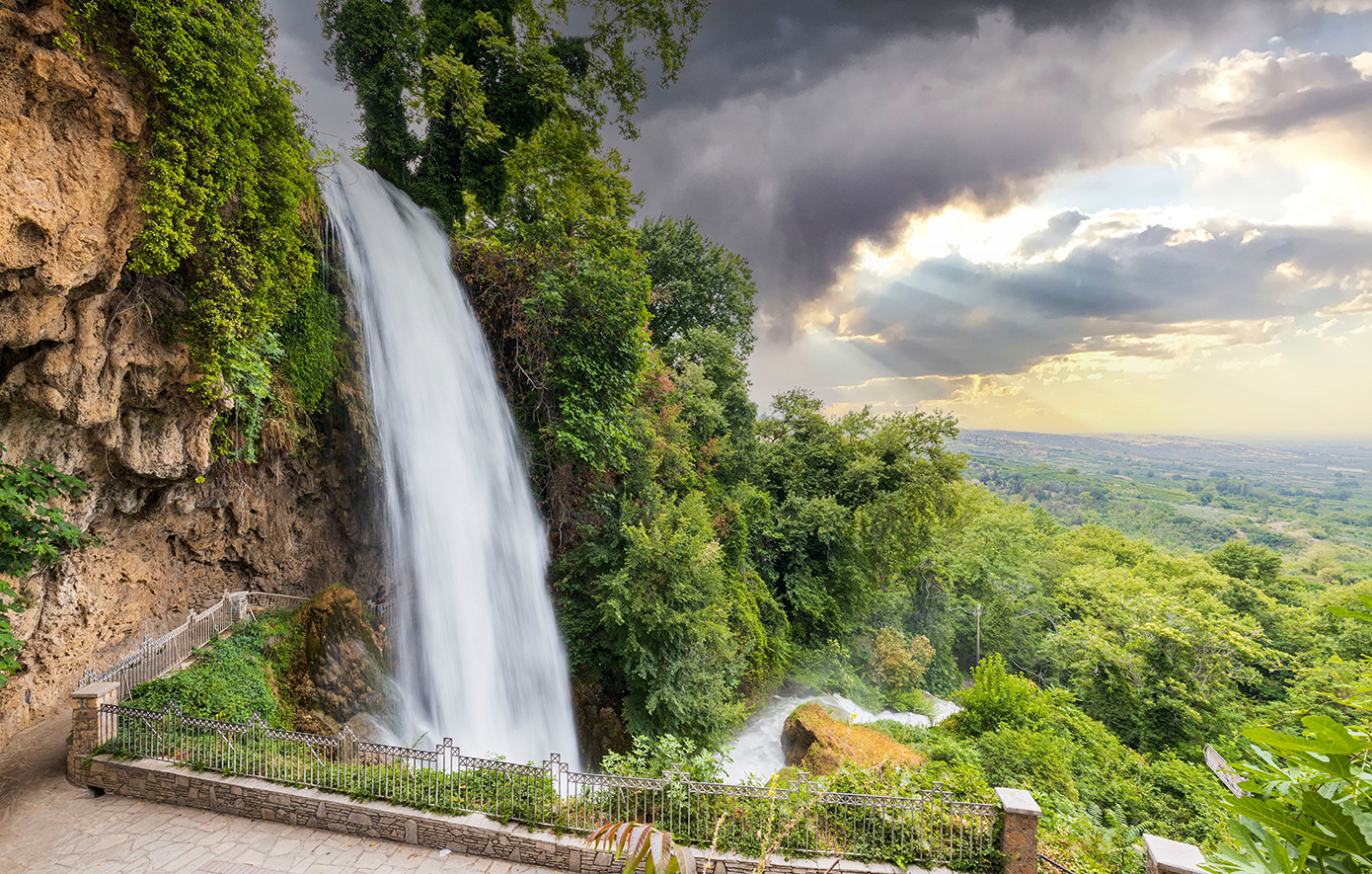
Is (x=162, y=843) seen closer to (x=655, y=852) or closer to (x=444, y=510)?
(x=444, y=510)

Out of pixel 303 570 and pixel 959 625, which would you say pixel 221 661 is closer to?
pixel 303 570

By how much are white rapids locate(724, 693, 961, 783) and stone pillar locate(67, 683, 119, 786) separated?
10.4 metres

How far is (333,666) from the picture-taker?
32.3ft

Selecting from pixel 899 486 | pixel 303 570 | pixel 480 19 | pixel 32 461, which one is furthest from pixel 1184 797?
pixel 480 19

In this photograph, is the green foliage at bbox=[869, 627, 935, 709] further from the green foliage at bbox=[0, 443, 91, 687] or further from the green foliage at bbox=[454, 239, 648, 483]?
the green foliage at bbox=[0, 443, 91, 687]

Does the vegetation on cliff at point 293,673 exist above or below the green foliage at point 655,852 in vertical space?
below

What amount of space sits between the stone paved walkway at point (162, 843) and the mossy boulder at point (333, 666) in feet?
7.48

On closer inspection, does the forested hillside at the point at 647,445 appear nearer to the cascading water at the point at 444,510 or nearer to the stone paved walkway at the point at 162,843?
the cascading water at the point at 444,510

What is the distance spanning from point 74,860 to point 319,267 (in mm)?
9392

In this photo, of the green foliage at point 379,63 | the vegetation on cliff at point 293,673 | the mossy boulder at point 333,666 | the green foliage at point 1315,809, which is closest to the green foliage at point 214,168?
the mossy boulder at point 333,666

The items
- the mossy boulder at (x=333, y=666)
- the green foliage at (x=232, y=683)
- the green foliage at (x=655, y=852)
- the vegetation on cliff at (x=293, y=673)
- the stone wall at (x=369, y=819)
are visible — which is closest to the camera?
the green foliage at (x=655, y=852)

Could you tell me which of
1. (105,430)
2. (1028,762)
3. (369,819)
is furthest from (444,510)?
(1028,762)

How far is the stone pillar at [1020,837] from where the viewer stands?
20.6 ft

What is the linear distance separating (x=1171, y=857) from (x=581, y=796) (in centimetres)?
656
